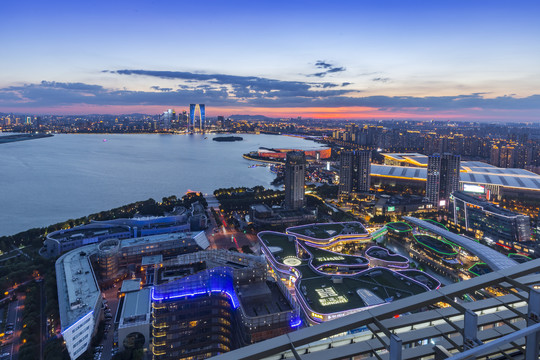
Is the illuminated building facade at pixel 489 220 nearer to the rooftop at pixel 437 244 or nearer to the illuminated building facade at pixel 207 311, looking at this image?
the rooftop at pixel 437 244

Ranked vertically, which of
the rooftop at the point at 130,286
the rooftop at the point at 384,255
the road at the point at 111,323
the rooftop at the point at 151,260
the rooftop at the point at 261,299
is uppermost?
the rooftop at the point at 261,299

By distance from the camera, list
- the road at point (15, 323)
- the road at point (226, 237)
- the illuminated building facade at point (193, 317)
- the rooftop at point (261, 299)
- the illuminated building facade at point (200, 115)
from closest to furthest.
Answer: the rooftop at point (261, 299)
the illuminated building facade at point (193, 317)
the road at point (15, 323)
the road at point (226, 237)
the illuminated building facade at point (200, 115)

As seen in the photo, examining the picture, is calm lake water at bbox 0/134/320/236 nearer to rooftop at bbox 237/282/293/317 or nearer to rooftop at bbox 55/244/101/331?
rooftop at bbox 55/244/101/331

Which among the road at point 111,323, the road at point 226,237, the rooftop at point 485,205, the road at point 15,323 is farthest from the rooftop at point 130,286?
the rooftop at point 485,205

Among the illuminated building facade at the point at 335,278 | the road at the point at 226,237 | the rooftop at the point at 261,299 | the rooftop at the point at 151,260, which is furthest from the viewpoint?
the road at the point at 226,237

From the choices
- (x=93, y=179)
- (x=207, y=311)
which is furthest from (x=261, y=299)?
(x=93, y=179)

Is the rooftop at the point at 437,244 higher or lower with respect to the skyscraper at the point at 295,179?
lower

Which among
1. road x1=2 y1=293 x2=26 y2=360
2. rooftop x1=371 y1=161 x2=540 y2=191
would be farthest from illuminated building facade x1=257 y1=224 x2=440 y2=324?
rooftop x1=371 y1=161 x2=540 y2=191

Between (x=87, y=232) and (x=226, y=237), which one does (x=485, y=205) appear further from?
(x=87, y=232)

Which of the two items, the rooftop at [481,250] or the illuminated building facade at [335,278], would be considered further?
the rooftop at [481,250]
